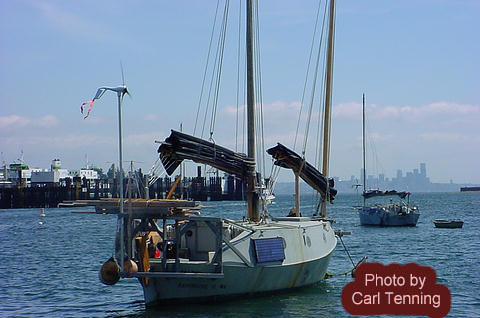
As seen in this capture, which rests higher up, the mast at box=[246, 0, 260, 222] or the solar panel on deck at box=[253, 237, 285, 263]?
the mast at box=[246, 0, 260, 222]

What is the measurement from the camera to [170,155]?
2448 centimetres

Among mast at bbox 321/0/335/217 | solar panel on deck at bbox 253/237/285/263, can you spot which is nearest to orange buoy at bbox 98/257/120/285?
solar panel on deck at bbox 253/237/285/263

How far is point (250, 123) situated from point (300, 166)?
3387 millimetres

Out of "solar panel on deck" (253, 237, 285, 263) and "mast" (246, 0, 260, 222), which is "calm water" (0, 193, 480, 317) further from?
"mast" (246, 0, 260, 222)

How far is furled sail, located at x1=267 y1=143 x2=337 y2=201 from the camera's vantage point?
2844 cm

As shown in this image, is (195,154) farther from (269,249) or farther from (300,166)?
(300,166)

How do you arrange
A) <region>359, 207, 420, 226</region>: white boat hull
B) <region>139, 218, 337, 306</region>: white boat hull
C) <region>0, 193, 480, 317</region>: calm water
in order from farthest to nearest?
1. <region>359, 207, 420, 226</region>: white boat hull
2. <region>0, 193, 480, 317</region>: calm water
3. <region>139, 218, 337, 306</region>: white boat hull

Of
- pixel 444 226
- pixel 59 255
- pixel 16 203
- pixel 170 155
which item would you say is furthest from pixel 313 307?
pixel 16 203

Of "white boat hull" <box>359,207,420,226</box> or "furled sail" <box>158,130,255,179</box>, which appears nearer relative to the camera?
"furled sail" <box>158,130,255,179</box>

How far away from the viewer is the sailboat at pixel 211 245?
71.4ft

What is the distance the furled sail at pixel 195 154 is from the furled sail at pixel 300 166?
3.05 m

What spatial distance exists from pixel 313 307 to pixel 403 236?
114ft

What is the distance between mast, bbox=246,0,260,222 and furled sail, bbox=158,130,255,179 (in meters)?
0.73

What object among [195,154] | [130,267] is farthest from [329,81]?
[130,267]
